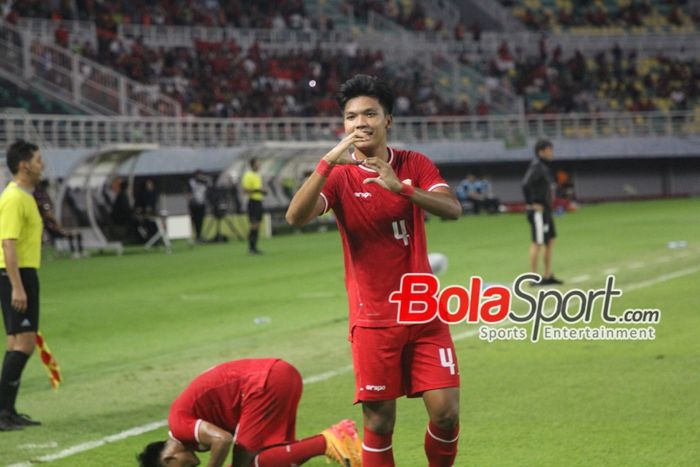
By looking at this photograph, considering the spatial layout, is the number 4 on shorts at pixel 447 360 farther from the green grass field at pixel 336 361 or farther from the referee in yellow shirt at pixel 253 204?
the referee in yellow shirt at pixel 253 204

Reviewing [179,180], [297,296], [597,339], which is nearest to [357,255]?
[597,339]

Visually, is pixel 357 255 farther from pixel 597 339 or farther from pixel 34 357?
pixel 34 357

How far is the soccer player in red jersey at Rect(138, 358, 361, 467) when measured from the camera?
7.48m

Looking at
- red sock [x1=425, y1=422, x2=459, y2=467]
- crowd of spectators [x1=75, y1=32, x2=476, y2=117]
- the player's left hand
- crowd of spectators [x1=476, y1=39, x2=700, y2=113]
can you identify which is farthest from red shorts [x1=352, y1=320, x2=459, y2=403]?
crowd of spectators [x1=476, y1=39, x2=700, y2=113]

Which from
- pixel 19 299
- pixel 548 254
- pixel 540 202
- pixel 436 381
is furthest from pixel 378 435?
pixel 540 202

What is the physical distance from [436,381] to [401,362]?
223mm

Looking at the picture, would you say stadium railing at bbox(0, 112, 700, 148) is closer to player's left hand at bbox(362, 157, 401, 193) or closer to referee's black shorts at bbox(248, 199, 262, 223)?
referee's black shorts at bbox(248, 199, 262, 223)

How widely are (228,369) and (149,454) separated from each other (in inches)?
29.8

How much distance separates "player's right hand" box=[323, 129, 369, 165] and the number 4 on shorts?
1110 millimetres

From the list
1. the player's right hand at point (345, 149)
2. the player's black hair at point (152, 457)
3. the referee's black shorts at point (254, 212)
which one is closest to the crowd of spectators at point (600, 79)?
the referee's black shorts at point (254, 212)

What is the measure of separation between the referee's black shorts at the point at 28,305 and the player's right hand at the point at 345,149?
461cm

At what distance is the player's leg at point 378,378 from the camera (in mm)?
6398

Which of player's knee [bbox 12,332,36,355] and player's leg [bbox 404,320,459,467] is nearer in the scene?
player's leg [bbox 404,320,459,467]

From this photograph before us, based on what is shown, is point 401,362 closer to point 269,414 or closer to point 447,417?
point 447,417
